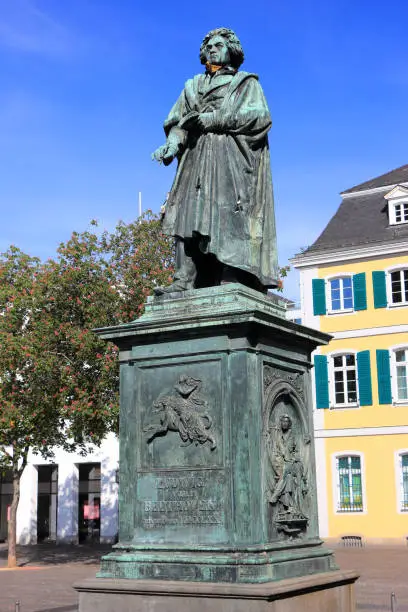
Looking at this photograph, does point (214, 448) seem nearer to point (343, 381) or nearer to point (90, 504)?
point (343, 381)

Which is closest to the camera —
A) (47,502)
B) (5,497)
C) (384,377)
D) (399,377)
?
(384,377)

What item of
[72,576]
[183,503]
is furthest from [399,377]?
[183,503]

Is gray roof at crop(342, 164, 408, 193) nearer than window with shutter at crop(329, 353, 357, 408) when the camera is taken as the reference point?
No

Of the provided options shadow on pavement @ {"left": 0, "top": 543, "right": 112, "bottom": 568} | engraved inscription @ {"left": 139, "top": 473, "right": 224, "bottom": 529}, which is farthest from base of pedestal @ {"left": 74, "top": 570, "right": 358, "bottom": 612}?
shadow on pavement @ {"left": 0, "top": 543, "right": 112, "bottom": 568}

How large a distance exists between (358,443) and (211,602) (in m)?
27.8

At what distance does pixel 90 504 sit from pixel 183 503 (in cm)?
3383

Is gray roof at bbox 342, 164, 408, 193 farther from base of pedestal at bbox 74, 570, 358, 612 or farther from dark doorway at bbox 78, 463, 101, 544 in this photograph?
base of pedestal at bbox 74, 570, 358, 612

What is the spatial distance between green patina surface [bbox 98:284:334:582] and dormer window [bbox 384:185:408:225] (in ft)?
92.2

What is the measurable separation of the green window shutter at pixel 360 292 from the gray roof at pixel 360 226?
4.02 feet

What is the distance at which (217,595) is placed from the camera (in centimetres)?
618

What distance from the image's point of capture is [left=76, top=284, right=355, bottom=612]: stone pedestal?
6.46 metres

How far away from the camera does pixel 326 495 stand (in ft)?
108

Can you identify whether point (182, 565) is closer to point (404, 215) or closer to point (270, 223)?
point (270, 223)

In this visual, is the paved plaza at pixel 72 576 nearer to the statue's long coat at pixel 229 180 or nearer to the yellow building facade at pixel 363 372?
the yellow building facade at pixel 363 372
